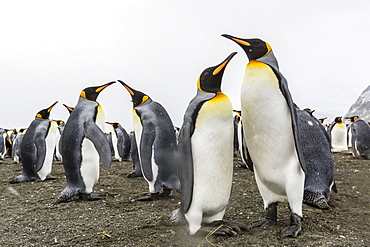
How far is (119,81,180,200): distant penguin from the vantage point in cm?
511

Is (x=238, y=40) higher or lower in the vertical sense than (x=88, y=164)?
higher

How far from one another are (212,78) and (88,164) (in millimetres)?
2687

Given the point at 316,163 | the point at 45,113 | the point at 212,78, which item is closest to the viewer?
the point at 212,78

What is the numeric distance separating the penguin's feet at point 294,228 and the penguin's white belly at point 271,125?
25 centimetres

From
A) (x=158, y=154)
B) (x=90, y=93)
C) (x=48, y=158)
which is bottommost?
(x=48, y=158)

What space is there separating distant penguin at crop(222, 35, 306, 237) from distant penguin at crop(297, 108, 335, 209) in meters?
1.23

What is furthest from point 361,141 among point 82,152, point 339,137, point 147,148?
point 82,152

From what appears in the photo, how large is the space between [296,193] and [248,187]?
248 cm

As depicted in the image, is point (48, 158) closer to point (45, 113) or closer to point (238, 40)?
point (45, 113)

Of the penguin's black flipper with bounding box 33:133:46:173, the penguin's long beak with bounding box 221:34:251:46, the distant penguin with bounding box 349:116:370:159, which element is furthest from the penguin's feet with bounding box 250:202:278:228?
the distant penguin with bounding box 349:116:370:159

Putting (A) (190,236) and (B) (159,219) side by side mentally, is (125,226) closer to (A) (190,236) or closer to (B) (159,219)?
(B) (159,219)

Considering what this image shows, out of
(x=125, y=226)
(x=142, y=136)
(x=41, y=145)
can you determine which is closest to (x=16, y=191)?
(x=41, y=145)

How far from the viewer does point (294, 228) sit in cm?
315

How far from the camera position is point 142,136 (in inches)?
205
